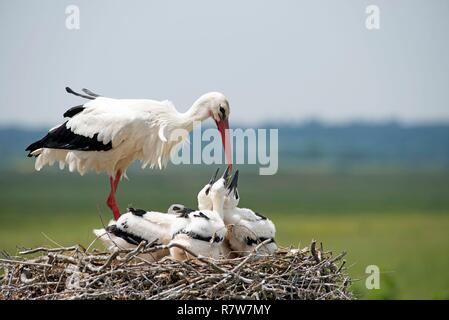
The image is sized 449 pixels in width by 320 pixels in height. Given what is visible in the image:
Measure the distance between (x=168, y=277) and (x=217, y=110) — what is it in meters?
2.09

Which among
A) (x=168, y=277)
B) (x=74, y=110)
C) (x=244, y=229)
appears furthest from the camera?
(x=74, y=110)

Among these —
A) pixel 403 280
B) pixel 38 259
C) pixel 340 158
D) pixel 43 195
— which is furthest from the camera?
pixel 340 158

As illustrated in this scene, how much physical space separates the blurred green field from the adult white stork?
50.2 feet

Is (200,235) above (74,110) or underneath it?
underneath

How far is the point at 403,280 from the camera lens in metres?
25.4

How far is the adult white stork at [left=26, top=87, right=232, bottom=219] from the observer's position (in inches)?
324

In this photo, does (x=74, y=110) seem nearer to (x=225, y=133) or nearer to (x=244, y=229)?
(x=225, y=133)

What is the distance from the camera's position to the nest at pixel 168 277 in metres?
6.35

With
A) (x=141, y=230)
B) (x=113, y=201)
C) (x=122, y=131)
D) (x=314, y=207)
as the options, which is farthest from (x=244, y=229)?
(x=314, y=207)

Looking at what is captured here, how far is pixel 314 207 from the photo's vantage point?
42031 millimetres

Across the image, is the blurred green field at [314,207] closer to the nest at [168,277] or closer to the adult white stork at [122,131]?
the adult white stork at [122,131]

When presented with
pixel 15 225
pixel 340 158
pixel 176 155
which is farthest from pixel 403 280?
pixel 340 158
